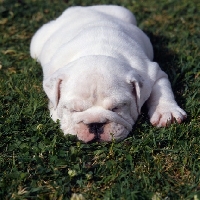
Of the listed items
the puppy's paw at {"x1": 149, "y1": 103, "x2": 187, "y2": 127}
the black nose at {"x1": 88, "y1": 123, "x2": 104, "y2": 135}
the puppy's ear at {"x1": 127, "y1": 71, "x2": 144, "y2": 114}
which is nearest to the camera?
the black nose at {"x1": 88, "y1": 123, "x2": 104, "y2": 135}

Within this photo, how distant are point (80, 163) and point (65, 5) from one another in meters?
4.63

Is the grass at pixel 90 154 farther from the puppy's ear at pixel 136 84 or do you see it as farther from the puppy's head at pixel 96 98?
the puppy's ear at pixel 136 84

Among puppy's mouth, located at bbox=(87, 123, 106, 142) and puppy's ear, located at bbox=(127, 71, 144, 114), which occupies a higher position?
puppy's ear, located at bbox=(127, 71, 144, 114)

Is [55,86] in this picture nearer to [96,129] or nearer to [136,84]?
[96,129]

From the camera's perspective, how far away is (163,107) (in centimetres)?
427

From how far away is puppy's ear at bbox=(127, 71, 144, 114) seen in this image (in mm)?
3955

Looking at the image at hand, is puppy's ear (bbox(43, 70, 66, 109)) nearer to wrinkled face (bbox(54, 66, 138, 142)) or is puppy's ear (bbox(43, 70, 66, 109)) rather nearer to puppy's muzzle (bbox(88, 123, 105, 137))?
wrinkled face (bbox(54, 66, 138, 142))

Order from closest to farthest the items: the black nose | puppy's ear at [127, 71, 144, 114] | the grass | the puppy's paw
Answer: the grass → the black nose → puppy's ear at [127, 71, 144, 114] → the puppy's paw

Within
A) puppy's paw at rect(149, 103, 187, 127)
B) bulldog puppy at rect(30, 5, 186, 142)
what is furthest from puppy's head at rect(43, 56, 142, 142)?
puppy's paw at rect(149, 103, 187, 127)

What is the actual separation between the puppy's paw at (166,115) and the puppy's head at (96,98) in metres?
0.21

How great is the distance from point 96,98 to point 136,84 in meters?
0.42

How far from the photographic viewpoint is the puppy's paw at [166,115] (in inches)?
162

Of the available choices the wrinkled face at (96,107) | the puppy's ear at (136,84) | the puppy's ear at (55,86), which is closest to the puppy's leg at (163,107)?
the puppy's ear at (136,84)

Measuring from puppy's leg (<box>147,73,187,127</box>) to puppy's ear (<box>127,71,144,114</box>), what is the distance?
0.23 metres
